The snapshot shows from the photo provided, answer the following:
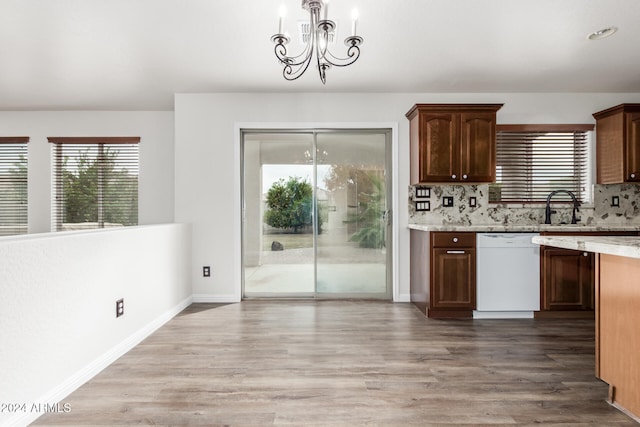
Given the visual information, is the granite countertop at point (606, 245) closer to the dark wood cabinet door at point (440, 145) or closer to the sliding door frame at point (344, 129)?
the dark wood cabinet door at point (440, 145)

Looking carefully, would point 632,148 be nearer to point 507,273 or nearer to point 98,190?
point 507,273

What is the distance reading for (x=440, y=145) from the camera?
3.71 metres

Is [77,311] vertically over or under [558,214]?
under

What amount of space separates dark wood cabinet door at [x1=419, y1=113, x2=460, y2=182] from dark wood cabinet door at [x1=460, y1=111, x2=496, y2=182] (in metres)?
0.07

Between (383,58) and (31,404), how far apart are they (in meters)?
3.32

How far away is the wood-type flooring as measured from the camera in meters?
1.80

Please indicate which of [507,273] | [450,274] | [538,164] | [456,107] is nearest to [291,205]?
[450,274]

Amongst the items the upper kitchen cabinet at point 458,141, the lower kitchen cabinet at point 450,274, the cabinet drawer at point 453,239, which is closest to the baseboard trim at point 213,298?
the lower kitchen cabinet at point 450,274

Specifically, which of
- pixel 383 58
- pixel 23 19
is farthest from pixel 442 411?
pixel 23 19

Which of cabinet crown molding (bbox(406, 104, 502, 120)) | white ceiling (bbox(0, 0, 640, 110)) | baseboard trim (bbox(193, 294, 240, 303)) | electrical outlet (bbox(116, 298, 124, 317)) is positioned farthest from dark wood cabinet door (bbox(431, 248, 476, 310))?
electrical outlet (bbox(116, 298, 124, 317))

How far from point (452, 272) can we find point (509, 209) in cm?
127

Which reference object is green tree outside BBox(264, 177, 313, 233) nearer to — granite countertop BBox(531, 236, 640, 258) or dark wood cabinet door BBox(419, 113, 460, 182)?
dark wood cabinet door BBox(419, 113, 460, 182)

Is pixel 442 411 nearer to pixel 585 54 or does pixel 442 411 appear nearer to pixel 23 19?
pixel 585 54

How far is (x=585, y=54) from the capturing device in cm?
311
